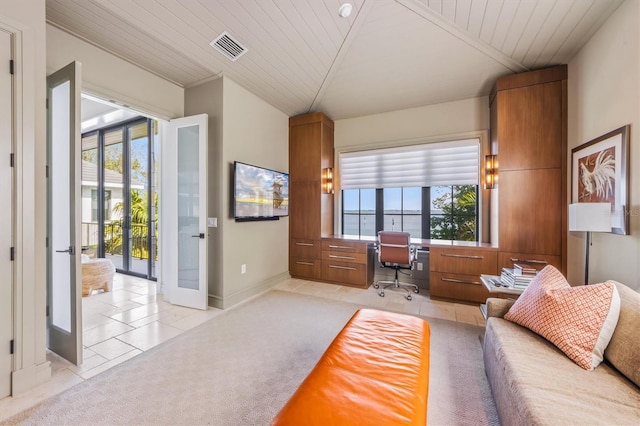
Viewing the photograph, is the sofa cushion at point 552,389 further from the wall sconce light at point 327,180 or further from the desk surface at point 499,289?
the wall sconce light at point 327,180

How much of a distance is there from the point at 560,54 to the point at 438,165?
187 centimetres

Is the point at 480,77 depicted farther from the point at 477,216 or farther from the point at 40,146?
the point at 40,146

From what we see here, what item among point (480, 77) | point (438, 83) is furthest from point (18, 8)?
point (480, 77)

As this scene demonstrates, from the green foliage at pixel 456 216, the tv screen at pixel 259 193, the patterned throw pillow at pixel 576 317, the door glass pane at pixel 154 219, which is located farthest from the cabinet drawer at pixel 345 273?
the door glass pane at pixel 154 219

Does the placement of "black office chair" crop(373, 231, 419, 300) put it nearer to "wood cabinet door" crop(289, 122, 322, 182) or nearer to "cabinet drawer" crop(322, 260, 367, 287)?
"cabinet drawer" crop(322, 260, 367, 287)

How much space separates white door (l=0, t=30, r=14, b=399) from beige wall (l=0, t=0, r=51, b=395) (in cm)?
3

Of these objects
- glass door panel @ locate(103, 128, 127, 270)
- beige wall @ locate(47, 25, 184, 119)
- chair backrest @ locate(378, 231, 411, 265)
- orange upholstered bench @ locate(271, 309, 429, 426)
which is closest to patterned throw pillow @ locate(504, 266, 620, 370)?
orange upholstered bench @ locate(271, 309, 429, 426)

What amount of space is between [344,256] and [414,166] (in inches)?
77.6

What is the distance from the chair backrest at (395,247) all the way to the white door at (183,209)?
8.38 ft

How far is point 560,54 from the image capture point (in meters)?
2.99

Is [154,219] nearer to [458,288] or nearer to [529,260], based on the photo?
[458,288]

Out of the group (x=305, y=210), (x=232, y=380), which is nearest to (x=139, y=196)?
(x=305, y=210)

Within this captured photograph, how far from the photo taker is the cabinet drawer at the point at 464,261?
3.45 metres

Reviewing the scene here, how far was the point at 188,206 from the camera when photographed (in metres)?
3.49
